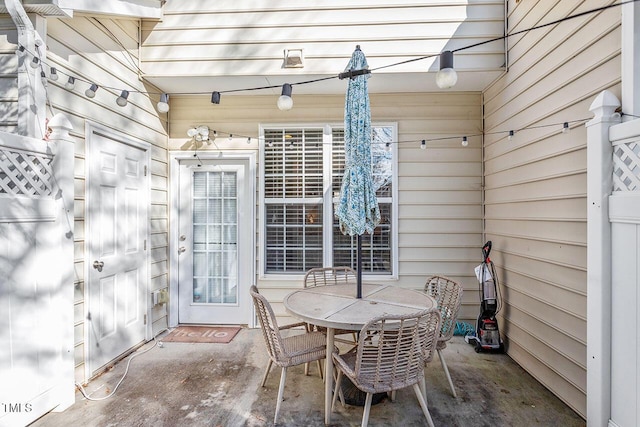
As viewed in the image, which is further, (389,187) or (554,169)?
(389,187)

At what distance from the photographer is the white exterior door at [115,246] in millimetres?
2713

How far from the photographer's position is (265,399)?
94.8 inches

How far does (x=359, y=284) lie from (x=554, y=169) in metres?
1.78

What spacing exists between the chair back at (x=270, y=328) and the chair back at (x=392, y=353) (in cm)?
56

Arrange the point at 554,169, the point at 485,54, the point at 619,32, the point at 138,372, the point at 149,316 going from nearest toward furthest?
the point at 619,32, the point at 554,169, the point at 138,372, the point at 485,54, the point at 149,316

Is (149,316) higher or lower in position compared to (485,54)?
lower

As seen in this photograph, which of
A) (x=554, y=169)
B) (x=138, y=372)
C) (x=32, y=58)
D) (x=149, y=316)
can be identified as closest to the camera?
(x=32, y=58)

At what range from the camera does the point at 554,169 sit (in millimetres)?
2500

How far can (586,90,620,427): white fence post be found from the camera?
6.07 feet

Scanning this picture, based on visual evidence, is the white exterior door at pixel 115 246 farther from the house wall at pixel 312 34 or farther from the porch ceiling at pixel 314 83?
the house wall at pixel 312 34

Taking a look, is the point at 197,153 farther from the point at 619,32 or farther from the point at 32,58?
the point at 619,32

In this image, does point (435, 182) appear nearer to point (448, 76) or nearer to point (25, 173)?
point (448, 76)

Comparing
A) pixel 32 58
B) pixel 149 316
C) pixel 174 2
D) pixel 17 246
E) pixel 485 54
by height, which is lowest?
pixel 149 316

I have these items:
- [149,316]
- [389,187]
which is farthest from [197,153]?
[389,187]
